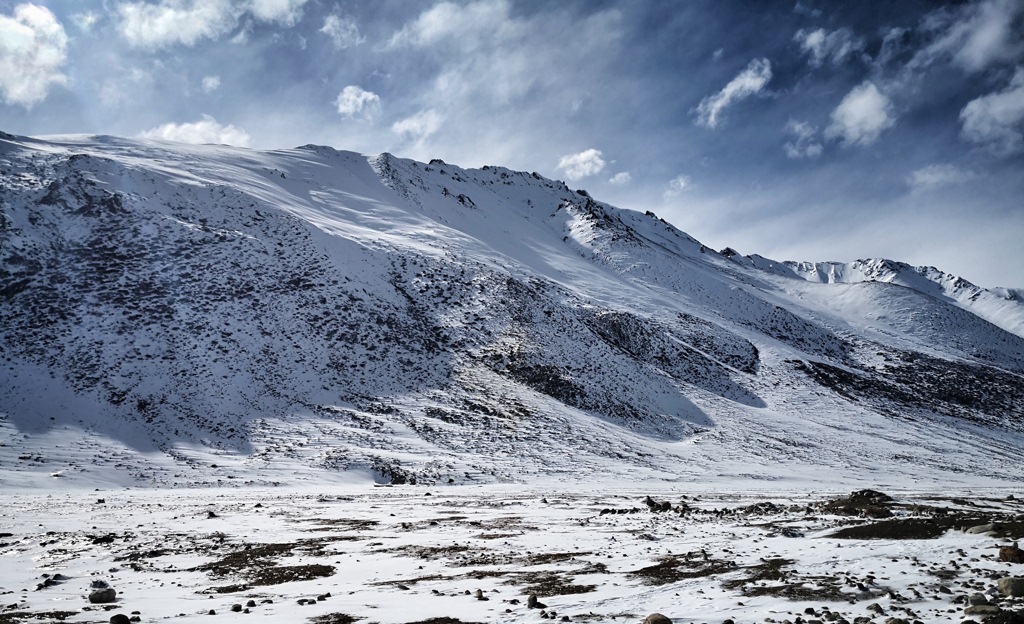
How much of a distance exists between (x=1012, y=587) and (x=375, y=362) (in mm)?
37534

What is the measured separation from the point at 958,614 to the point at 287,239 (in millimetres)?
56246

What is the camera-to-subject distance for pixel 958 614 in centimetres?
762

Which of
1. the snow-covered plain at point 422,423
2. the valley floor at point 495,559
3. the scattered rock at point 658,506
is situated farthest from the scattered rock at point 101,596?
the scattered rock at point 658,506

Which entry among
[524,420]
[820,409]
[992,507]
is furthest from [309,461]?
[820,409]

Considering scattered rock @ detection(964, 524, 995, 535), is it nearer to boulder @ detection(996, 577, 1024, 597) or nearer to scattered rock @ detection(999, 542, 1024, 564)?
scattered rock @ detection(999, 542, 1024, 564)

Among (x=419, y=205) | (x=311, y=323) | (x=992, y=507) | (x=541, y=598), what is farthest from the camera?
(x=419, y=205)

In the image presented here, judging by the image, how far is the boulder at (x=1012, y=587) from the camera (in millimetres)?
8398

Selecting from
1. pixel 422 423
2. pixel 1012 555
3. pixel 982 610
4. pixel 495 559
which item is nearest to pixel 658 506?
pixel 495 559

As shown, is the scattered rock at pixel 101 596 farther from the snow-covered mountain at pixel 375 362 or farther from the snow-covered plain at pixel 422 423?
the snow-covered mountain at pixel 375 362

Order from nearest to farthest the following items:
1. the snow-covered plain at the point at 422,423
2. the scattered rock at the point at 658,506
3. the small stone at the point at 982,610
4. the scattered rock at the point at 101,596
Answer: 1. the small stone at the point at 982,610
2. the scattered rock at the point at 101,596
3. the snow-covered plain at the point at 422,423
4. the scattered rock at the point at 658,506

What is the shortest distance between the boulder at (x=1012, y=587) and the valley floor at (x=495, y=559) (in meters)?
0.36

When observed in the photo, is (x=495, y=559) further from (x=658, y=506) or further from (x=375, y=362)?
(x=375, y=362)

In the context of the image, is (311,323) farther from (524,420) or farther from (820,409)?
(820,409)

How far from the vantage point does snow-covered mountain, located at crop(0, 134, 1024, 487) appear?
2983 centimetres
